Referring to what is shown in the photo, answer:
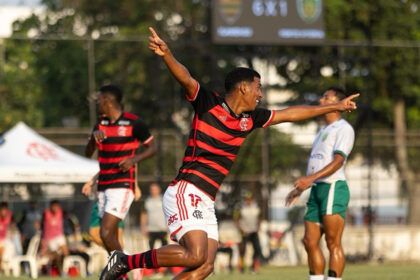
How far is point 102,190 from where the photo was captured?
11.6 m

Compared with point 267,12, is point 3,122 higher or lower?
lower

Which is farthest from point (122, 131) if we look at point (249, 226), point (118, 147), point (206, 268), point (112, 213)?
point (249, 226)

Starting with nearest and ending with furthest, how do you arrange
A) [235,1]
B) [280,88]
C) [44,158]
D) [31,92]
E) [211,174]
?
[211,174]
[44,158]
[235,1]
[280,88]
[31,92]

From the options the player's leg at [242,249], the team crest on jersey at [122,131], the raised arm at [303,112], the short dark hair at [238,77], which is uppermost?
the short dark hair at [238,77]

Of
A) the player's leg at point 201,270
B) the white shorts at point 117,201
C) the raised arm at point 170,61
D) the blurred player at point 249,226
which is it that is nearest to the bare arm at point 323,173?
the white shorts at point 117,201

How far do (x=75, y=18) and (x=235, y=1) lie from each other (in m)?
16.2

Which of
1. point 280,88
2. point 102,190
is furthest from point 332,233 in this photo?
point 280,88

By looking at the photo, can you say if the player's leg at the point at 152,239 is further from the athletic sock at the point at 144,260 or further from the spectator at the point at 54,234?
the athletic sock at the point at 144,260

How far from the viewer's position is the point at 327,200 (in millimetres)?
11328

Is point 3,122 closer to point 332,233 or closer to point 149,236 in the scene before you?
point 149,236

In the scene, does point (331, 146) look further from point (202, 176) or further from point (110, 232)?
point (202, 176)

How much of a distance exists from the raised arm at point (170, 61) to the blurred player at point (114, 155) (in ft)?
9.91

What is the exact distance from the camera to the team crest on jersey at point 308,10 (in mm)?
25016

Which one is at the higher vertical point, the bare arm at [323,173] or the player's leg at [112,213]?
the bare arm at [323,173]
